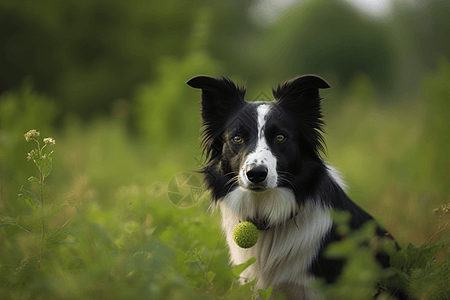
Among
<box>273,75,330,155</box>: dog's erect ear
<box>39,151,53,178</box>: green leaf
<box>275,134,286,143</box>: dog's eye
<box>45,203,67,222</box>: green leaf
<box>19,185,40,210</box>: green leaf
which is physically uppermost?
<box>273,75,330,155</box>: dog's erect ear

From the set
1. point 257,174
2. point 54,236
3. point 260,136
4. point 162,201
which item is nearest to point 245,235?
point 257,174

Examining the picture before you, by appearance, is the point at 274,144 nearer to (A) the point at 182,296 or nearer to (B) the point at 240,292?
(B) the point at 240,292

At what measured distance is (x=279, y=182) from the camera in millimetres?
2930

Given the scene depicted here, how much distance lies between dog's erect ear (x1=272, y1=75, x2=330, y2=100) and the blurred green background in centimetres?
45

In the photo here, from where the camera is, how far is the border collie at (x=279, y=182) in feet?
9.18

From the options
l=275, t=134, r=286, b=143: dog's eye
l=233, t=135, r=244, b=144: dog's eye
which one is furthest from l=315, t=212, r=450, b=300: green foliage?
l=233, t=135, r=244, b=144: dog's eye

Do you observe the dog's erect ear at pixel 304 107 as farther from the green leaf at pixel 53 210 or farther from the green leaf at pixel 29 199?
the green leaf at pixel 29 199

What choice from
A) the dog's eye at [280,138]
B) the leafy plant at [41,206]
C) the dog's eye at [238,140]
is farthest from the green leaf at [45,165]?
the dog's eye at [280,138]

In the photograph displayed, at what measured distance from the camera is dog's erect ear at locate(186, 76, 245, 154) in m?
3.35

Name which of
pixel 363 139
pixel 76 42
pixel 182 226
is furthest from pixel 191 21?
pixel 182 226

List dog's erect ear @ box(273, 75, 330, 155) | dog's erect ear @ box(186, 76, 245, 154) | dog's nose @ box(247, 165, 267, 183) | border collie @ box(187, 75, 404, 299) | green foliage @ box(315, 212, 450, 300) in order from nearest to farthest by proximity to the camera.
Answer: green foliage @ box(315, 212, 450, 300) → dog's nose @ box(247, 165, 267, 183) → border collie @ box(187, 75, 404, 299) → dog's erect ear @ box(273, 75, 330, 155) → dog's erect ear @ box(186, 76, 245, 154)

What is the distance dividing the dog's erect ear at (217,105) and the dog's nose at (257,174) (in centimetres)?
75

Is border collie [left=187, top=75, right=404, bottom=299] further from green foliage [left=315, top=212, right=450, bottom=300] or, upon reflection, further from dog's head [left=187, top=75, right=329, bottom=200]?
green foliage [left=315, top=212, right=450, bottom=300]

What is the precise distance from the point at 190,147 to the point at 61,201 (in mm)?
5873
